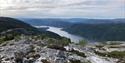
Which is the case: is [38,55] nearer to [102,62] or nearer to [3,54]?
[3,54]

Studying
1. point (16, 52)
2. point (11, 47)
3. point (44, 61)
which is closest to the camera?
point (44, 61)

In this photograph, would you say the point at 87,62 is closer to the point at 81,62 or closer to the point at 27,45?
the point at 81,62

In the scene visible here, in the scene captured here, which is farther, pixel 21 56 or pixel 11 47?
pixel 11 47

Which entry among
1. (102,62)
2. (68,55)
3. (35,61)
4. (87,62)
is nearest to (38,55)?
(35,61)

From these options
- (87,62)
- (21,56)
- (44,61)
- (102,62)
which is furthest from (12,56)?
(102,62)

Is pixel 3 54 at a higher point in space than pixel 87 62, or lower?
higher

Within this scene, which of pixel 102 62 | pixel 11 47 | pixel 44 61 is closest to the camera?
pixel 44 61

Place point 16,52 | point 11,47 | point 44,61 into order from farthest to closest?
point 11,47 → point 16,52 → point 44,61

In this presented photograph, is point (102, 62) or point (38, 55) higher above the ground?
point (38, 55)

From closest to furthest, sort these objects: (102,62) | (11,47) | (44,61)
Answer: (44,61) → (11,47) → (102,62)
